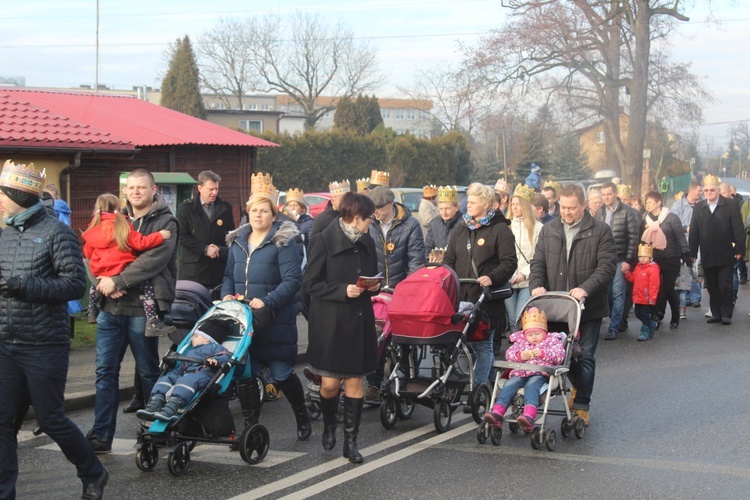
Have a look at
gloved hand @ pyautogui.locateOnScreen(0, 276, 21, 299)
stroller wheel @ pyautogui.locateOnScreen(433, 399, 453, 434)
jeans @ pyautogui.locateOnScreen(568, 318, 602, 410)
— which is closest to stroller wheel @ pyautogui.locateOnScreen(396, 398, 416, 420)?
stroller wheel @ pyautogui.locateOnScreen(433, 399, 453, 434)

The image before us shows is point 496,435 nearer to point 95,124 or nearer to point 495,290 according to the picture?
point 495,290

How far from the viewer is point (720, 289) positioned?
1474 centimetres

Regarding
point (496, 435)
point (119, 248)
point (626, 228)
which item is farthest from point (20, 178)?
point (626, 228)

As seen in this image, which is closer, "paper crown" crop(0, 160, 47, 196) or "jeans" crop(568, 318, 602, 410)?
"paper crown" crop(0, 160, 47, 196)

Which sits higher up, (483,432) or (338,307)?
(338,307)

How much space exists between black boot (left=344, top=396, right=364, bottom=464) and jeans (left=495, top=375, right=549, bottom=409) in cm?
119

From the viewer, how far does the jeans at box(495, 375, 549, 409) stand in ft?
24.4

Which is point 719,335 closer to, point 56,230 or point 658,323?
point 658,323

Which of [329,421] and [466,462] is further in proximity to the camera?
[329,421]

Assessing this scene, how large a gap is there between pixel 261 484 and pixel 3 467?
1.64 meters

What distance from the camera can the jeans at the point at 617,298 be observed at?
13531mm

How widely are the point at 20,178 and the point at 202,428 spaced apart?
2.15 meters

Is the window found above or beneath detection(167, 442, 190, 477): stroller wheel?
above

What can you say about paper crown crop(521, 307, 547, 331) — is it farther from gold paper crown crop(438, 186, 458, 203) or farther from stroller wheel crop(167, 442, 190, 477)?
stroller wheel crop(167, 442, 190, 477)
